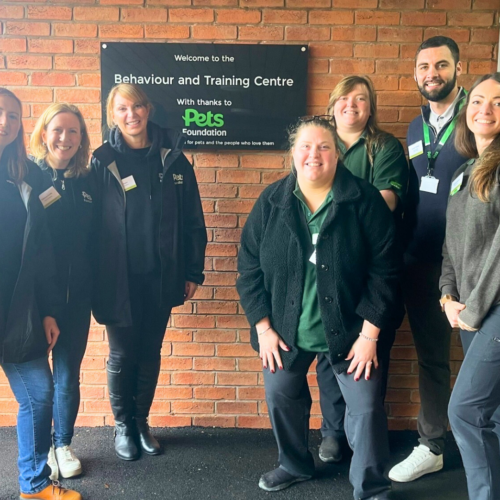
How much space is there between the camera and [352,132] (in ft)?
8.11

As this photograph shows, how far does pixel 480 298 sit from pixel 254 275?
96 cm

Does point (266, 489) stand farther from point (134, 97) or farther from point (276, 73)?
point (276, 73)

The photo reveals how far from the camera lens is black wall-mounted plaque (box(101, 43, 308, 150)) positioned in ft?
9.24

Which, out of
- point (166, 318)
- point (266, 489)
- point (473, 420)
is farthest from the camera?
point (166, 318)

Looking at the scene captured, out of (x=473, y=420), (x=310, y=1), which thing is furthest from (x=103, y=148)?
(x=473, y=420)

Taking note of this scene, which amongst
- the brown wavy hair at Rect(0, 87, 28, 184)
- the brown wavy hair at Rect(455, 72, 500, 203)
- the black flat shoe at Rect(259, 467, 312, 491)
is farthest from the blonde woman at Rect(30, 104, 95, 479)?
the brown wavy hair at Rect(455, 72, 500, 203)

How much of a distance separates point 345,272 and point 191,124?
1.38 meters

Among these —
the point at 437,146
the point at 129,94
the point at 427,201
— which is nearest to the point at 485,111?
the point at 437,146

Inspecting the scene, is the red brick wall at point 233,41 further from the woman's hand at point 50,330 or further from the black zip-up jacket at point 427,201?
the woman's hand at point 50,330

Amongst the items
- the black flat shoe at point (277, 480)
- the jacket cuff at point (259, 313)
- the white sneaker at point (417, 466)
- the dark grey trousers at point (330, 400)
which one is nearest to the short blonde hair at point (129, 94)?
the jacket cuff at point (259, 313)

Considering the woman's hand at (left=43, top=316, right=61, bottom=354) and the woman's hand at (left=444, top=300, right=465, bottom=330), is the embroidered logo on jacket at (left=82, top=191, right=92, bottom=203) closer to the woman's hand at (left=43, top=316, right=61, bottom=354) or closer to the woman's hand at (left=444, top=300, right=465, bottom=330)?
the woman's hand at (left=43, top=316, right=61, bottom=354)

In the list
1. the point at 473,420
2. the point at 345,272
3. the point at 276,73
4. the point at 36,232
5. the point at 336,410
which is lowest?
the point at 336,410

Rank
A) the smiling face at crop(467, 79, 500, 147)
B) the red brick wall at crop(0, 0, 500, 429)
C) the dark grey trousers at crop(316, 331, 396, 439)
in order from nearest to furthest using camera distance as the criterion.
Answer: the smiling face at crop(467, 79, 500, 147)
the dark grey trousers at crop(316, 331, 396, 439)
the red brick wall at crop(0, 0, 500, 429)

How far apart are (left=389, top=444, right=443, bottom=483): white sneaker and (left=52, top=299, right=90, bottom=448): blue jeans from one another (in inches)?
65.5
